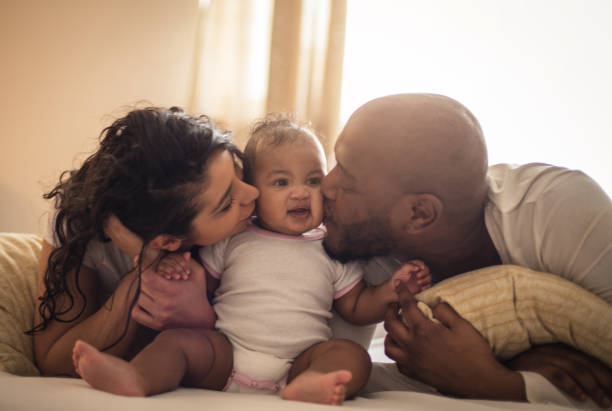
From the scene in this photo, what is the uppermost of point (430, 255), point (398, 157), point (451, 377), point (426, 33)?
point (426, 33)

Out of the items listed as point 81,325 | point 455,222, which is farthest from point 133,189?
point 455,222

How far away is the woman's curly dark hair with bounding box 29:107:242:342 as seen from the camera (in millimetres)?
933

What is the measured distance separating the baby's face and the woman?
0.10 meters

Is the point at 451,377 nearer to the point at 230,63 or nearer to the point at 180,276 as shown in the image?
the point at 180,276

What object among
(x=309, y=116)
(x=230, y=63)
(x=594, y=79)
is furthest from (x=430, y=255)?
(x=230, y=63)

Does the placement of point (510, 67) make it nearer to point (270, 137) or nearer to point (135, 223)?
point (270, 137)

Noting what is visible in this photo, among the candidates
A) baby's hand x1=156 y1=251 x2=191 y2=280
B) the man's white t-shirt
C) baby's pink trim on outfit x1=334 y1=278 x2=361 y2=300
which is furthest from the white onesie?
the man's white t-shirt

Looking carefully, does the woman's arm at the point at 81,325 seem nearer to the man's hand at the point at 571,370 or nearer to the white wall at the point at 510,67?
the man's hand at the point at 571,370

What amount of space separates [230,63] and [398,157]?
1.88 meters

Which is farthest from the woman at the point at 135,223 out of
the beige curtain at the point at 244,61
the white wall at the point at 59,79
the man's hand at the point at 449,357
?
the white wall at the point at 59,79

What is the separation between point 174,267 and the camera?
1.02m

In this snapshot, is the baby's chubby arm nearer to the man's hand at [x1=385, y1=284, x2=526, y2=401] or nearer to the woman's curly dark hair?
the man's hand at [x1=385, y1=284, x2=526, y2=401]

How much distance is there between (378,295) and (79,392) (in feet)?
2.24

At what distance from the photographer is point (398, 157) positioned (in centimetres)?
106
